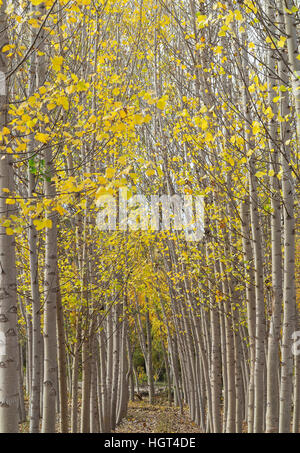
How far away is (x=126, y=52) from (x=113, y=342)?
680 centimetres

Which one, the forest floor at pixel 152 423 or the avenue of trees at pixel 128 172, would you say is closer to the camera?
the avenue of trees at pixel 128 172

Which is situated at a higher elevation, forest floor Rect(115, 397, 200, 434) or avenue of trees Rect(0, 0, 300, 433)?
avenue of trees Rect(0, 0, 300, 433)

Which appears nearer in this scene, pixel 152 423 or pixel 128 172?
pixel 128 172

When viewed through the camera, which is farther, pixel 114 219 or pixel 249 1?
pixel 114 219

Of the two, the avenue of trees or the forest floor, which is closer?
the avenue of trees

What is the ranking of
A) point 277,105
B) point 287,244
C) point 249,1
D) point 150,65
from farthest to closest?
point 150,65 < point 277,105 < point 287,244 < point 249,1

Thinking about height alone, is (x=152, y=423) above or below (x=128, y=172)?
below

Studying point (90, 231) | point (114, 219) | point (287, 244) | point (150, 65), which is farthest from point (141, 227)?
point (287, 244)

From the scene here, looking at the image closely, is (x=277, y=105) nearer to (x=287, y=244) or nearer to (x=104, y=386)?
(x=287, y=244)

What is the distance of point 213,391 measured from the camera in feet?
25.6

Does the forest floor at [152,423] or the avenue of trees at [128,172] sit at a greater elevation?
the avenue of trees at [128,172]
